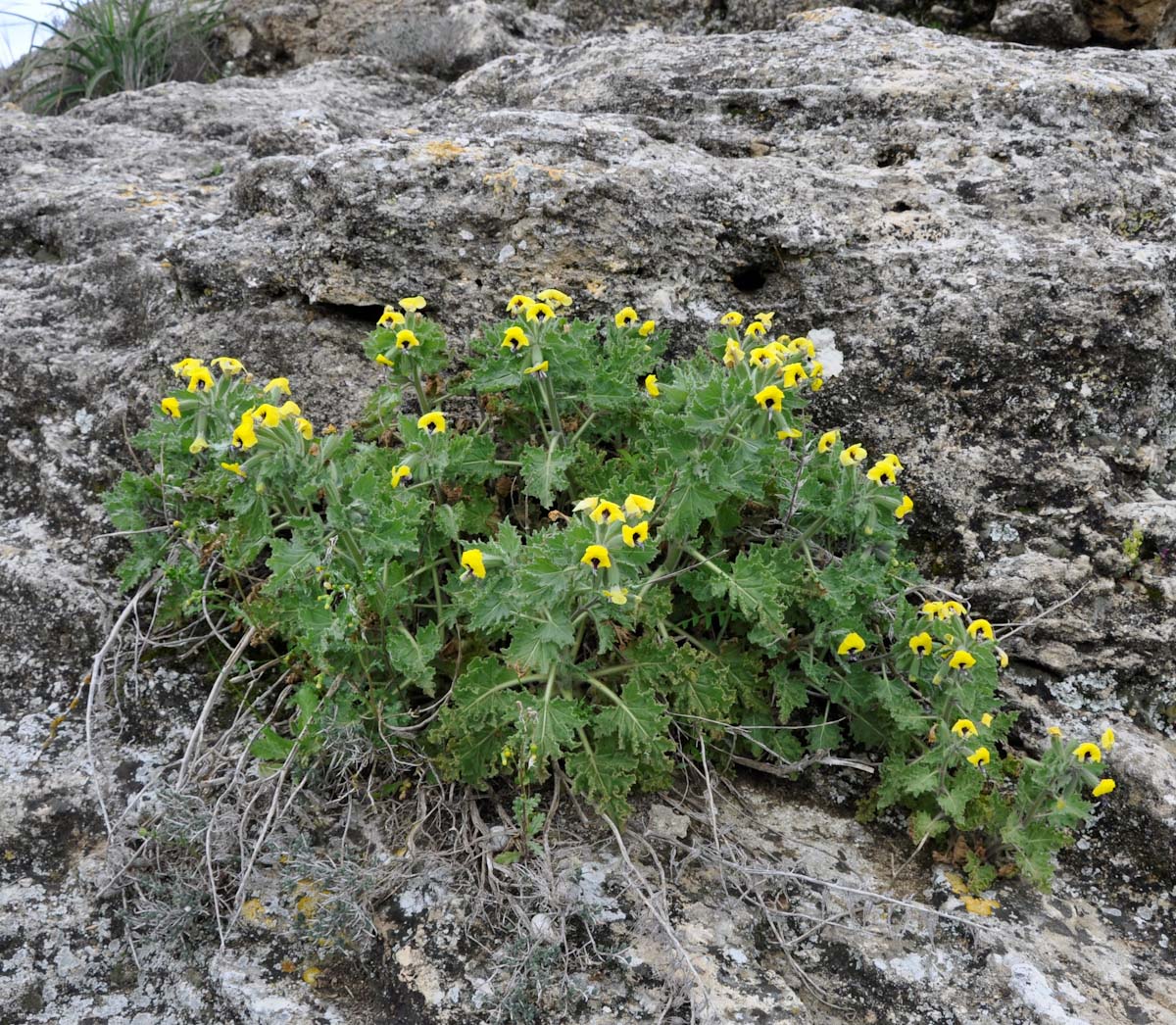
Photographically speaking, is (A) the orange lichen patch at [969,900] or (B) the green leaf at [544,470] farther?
(B) the green leaf at [544,470]

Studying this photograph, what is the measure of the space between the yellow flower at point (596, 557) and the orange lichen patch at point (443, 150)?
7.54ft

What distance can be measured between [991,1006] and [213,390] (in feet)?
9.34

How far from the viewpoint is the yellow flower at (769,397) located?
2762 millimetres

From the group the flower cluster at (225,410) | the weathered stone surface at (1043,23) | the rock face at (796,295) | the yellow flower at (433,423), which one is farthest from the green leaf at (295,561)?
the weathered stone surface at (1043,23)

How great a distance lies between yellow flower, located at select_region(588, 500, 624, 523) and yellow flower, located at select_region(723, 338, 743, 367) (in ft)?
2.63

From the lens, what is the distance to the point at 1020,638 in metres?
3.30

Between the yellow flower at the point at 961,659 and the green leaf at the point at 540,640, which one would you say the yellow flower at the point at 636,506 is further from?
the yellow flower at the point at 961,659

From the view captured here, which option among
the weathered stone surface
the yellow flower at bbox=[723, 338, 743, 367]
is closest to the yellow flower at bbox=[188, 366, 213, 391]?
the yellow flower at bbox=[723, 338, 743, 367]

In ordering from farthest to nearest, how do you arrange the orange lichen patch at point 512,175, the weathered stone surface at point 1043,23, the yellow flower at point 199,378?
the weathered stone surface at point 1043,23
the orange lichen patch at point 512,175
the yellow flower at point 199,378

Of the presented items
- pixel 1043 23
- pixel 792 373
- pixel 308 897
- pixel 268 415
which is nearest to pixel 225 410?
pixel 268 415

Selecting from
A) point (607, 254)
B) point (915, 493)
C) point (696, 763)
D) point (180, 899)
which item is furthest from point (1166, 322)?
point (180, 899)

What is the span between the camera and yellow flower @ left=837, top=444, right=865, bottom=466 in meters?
3.00

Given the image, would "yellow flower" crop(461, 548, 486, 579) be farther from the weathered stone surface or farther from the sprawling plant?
the weathered stone surface

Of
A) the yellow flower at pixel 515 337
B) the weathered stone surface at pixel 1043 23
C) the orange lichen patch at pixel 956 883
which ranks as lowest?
the orange lichen patch at pixel 956 883
